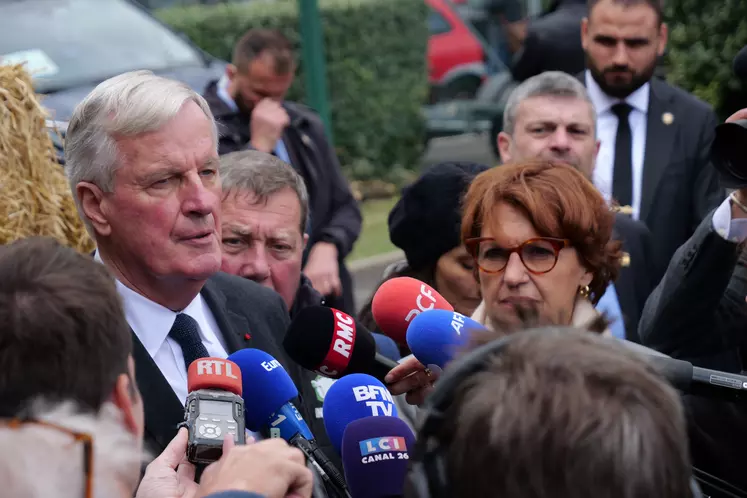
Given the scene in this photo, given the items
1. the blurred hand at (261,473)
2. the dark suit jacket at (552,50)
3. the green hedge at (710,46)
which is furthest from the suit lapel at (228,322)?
the green hedge at (710,46)

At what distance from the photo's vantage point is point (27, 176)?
4.18 meters

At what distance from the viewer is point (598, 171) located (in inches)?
217

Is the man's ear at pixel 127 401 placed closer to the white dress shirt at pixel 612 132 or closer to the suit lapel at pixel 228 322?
the suit lapel at pixel 228 322

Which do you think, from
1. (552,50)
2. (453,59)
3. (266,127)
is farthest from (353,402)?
(453,59)

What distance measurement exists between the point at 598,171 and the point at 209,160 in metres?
2.61

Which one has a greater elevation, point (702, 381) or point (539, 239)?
point (702, 381)

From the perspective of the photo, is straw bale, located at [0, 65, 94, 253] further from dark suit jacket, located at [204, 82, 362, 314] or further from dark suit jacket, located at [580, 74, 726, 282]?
dark suit jacket, located at [580, 74, 726, 282]

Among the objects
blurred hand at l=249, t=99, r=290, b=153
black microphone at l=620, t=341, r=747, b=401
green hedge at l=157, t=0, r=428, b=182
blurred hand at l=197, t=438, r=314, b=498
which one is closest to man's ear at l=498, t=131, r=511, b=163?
blurred hand at l=249, t=99, r=290, b=153

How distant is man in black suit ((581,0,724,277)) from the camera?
17.6 ft

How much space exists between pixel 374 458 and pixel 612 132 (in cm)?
344

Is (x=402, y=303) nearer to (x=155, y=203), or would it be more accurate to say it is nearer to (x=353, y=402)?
(x=353, y=402)

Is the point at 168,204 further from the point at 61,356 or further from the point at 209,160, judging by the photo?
the point at 61,356

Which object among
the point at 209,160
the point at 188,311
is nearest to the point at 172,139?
the point at 209,160

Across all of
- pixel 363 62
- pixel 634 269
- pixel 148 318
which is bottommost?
pixel 363 62
